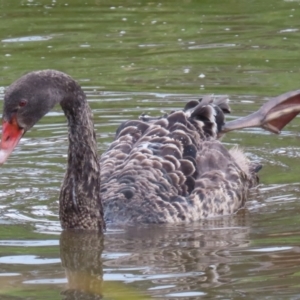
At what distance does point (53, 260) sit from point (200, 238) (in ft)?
3.23

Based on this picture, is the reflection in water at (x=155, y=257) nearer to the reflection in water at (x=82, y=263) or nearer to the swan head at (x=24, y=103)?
the reflection in water at (x=82, y=263)

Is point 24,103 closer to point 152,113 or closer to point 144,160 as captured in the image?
point 144,160

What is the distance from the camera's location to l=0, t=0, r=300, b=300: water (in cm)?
606

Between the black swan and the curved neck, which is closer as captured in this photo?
the black swan

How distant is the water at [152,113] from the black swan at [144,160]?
0.14 metres

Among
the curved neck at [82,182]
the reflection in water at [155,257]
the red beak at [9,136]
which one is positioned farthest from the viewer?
the curved neck at [82,182]

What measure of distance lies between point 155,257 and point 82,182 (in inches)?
38.3

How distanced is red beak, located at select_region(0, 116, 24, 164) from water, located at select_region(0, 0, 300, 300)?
0.59m

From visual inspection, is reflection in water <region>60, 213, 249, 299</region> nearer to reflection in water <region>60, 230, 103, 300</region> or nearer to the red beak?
reflection in water <region>60, 230, 103, 300</region>

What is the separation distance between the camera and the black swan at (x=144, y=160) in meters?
6.71

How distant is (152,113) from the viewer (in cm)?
1002

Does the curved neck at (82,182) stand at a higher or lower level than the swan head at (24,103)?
lower

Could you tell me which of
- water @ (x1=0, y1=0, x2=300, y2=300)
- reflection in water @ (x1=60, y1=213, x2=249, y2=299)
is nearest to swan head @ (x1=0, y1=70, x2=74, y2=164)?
water @ (x1=0, y1=0, x2=300, y2=300)

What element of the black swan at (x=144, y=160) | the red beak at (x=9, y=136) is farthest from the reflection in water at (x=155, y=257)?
the red beak at (x=9, y=136)
